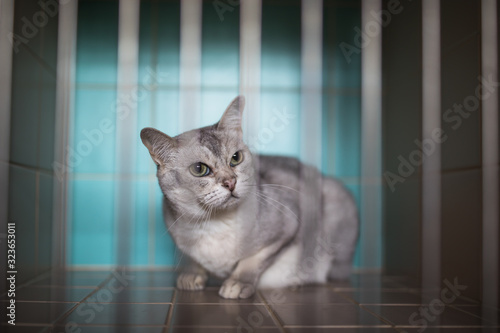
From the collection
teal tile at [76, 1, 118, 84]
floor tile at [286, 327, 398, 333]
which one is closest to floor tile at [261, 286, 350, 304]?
floor tile at [286, 327, 398, 333]

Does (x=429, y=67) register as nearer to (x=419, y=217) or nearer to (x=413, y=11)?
(x=413, y=11)

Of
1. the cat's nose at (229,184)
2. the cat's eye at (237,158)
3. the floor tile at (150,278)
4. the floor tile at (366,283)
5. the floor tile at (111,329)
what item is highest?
the cat's eye at (237,158)

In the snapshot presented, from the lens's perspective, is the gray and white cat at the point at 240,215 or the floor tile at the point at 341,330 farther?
the gray and white cat at the point at 240,215

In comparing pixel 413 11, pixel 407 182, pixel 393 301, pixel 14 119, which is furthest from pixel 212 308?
pixel 413 11

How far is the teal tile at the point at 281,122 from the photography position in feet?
6.95

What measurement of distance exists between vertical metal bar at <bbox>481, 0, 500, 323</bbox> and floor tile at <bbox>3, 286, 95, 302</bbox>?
1.25 m

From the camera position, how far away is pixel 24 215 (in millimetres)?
1654

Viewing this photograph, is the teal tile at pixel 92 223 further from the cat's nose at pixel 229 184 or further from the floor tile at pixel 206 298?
the cat's nose at pixel 229 184

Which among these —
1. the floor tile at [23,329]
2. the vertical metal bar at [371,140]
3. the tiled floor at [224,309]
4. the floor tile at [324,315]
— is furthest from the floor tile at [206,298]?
the vertical metal bar at [371,140]

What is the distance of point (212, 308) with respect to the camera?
136 cm

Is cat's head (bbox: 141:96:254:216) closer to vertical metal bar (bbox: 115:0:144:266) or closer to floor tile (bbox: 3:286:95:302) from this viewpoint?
vertical metal bar (bbox: 115:0:144:266)

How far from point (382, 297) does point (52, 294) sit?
1070 millimetres

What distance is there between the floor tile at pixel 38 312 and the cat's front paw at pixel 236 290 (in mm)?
457

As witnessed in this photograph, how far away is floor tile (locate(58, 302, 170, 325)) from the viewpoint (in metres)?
1.19
